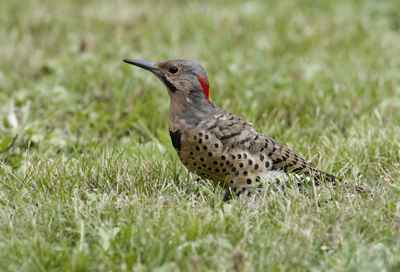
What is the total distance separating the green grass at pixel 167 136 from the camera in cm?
397

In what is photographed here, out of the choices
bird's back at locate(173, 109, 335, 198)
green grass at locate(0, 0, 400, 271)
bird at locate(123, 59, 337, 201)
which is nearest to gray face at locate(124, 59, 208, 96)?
bird at locate(123, 59, 337, 201)

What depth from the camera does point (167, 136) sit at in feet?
20.4

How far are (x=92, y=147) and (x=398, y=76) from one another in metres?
3.06

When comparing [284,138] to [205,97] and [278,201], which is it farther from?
[278,201]

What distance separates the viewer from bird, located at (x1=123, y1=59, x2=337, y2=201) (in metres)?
4.96

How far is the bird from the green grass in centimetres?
16

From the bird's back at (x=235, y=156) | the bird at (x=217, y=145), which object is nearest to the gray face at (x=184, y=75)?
the bird at (x=217, y=145)

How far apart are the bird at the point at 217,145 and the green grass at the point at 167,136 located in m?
0.16

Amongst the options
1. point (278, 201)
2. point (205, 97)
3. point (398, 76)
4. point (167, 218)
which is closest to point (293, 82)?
point (398, 76)

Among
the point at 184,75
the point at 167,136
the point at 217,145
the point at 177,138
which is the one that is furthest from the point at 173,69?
the point at 167,136

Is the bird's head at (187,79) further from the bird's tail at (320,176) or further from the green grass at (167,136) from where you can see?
the bird's tail at (320,176)

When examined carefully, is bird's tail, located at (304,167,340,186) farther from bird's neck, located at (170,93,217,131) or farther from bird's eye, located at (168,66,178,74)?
bird's eye, located at (168,66,178,74)

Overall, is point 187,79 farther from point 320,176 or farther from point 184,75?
point 320,176

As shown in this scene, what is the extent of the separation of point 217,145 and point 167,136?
4.16 feet
